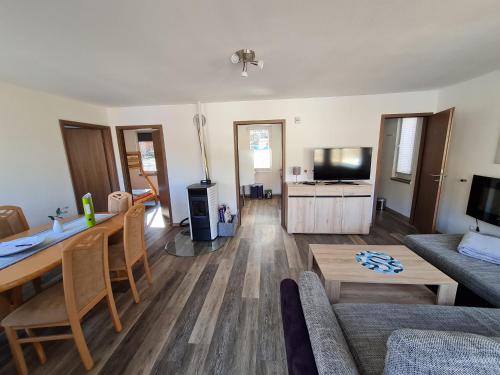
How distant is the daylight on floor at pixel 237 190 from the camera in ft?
3.82

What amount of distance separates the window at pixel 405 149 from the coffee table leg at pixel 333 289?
11.4 ft

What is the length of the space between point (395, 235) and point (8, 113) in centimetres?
557

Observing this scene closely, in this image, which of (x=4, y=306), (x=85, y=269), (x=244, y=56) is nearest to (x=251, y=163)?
(x=244, y=56)

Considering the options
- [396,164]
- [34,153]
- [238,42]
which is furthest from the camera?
[396,164]

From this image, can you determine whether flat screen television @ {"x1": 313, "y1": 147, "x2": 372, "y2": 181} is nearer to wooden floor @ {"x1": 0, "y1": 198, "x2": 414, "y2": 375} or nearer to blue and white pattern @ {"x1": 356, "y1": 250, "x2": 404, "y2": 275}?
wooden floor @ {"x1": 0, "y1": 198, "x2": 414, "y2": 375}

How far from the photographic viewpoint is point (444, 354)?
0.57 meters

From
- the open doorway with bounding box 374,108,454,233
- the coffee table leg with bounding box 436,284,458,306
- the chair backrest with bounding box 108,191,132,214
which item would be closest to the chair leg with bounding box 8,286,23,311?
the chair backrest with bounding box 108,191,132,214

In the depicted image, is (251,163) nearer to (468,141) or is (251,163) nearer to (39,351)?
(468,141)

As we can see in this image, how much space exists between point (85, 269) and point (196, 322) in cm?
97

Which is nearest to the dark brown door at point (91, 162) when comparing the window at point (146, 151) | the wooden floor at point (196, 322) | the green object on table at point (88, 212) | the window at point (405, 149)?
the green object on table at point (88, 212)

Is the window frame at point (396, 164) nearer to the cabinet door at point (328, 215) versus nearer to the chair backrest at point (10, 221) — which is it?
the cabinet door at point (328, 215)

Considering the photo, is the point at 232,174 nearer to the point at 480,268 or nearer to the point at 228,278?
the point at 228,278

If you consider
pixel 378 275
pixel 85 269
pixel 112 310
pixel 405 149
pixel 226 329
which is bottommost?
pixel 226 329

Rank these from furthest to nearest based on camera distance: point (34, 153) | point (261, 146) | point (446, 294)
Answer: point (261, 146) → point (34, 153) → point (446, 294)
